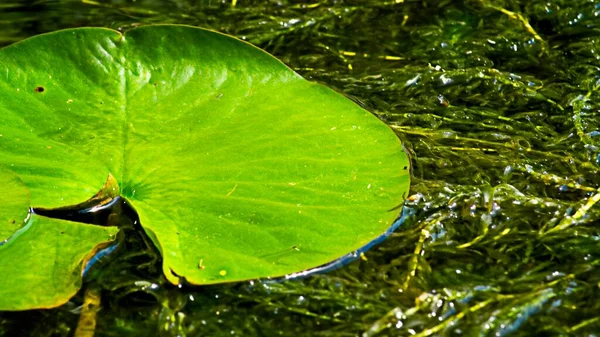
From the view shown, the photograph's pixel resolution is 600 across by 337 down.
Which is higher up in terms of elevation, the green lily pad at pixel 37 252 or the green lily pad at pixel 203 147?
the green lily pad at pixel 203 147

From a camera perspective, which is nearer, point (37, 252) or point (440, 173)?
point (37, 252)

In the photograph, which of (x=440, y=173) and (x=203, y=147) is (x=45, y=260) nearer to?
(x=203, y=147)

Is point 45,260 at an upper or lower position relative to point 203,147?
lower

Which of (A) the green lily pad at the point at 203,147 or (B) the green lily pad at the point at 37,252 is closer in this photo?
(B) the green lily pad at the point at 37,252

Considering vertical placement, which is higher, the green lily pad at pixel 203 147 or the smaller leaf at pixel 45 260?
the green lily pad at pixel 203 147

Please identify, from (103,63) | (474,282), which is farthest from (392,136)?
(103,63)

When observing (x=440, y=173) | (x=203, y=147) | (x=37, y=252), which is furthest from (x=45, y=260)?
(x=440, y=173)

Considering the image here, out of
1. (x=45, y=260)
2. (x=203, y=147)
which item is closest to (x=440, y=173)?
(x=203, y=147)

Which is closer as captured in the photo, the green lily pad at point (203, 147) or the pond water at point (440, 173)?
the pond water at point (440, 173)
